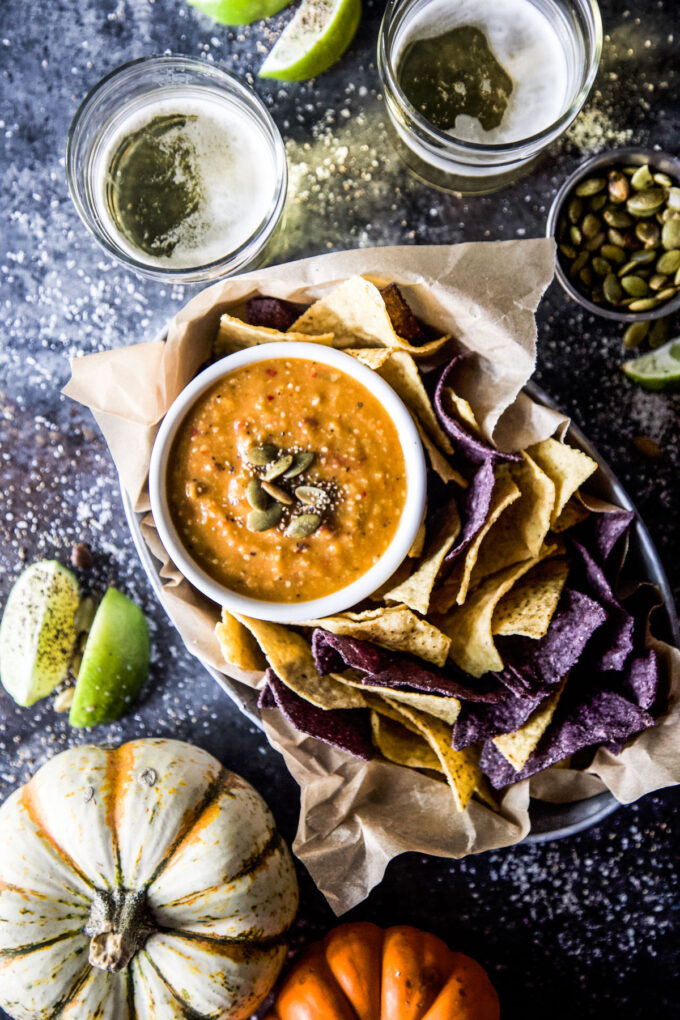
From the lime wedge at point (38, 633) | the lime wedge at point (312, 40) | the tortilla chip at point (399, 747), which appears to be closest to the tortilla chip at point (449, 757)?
the tortilla chip at point (399, 747)

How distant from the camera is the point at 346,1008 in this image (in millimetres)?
1866

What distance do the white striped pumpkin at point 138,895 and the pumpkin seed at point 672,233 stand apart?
150 cm

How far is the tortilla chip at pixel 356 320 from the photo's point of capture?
1.66 meters

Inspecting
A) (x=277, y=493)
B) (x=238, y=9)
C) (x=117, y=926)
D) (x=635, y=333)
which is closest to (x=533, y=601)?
(x=277, y=493)

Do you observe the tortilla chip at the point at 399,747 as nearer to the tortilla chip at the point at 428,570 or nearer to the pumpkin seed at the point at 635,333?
the tortilla chip at the point at 428,570

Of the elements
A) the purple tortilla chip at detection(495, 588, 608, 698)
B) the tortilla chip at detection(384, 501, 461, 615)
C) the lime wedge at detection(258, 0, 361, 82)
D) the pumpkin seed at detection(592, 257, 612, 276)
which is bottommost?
the purple tortilla chip at detection(495, 588, 608, 698)

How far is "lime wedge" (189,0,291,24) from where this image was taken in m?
1.90

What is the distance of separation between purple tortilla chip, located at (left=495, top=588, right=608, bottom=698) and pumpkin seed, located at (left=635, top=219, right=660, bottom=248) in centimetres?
77

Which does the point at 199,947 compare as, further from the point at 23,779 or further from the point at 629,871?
the point at 629,871

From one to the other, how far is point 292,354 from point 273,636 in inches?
21.3

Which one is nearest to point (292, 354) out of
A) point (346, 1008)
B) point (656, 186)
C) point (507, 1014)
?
point (656, 186)

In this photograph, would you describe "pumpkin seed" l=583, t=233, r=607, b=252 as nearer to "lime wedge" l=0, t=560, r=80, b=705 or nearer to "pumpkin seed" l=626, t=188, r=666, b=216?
"pumpkin seed" l=626, t=188, r=666, b=216

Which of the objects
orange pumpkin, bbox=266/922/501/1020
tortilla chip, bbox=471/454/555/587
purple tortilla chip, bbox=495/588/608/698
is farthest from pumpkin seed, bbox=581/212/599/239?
orange pumpkin, bbox=266/922/501/1020

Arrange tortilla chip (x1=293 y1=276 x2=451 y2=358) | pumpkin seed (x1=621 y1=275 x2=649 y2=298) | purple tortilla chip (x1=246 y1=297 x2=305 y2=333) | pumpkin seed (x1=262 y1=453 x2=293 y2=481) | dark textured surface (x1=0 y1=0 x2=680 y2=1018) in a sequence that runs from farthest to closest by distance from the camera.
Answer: dark textured surface (x1=0 y1=0 x2=680 y2=1018) < pumpkin seed (x1=621 y1=275 x2=649 y2=298) < purple tortilla chip (x1=246 y1=297 x2=305 y2=333) < tortilla chip (x1=293 y1=276 x2=451 y2=358) < pumpkin seed (x1=262 y1=453 x2=293 y2=481)
